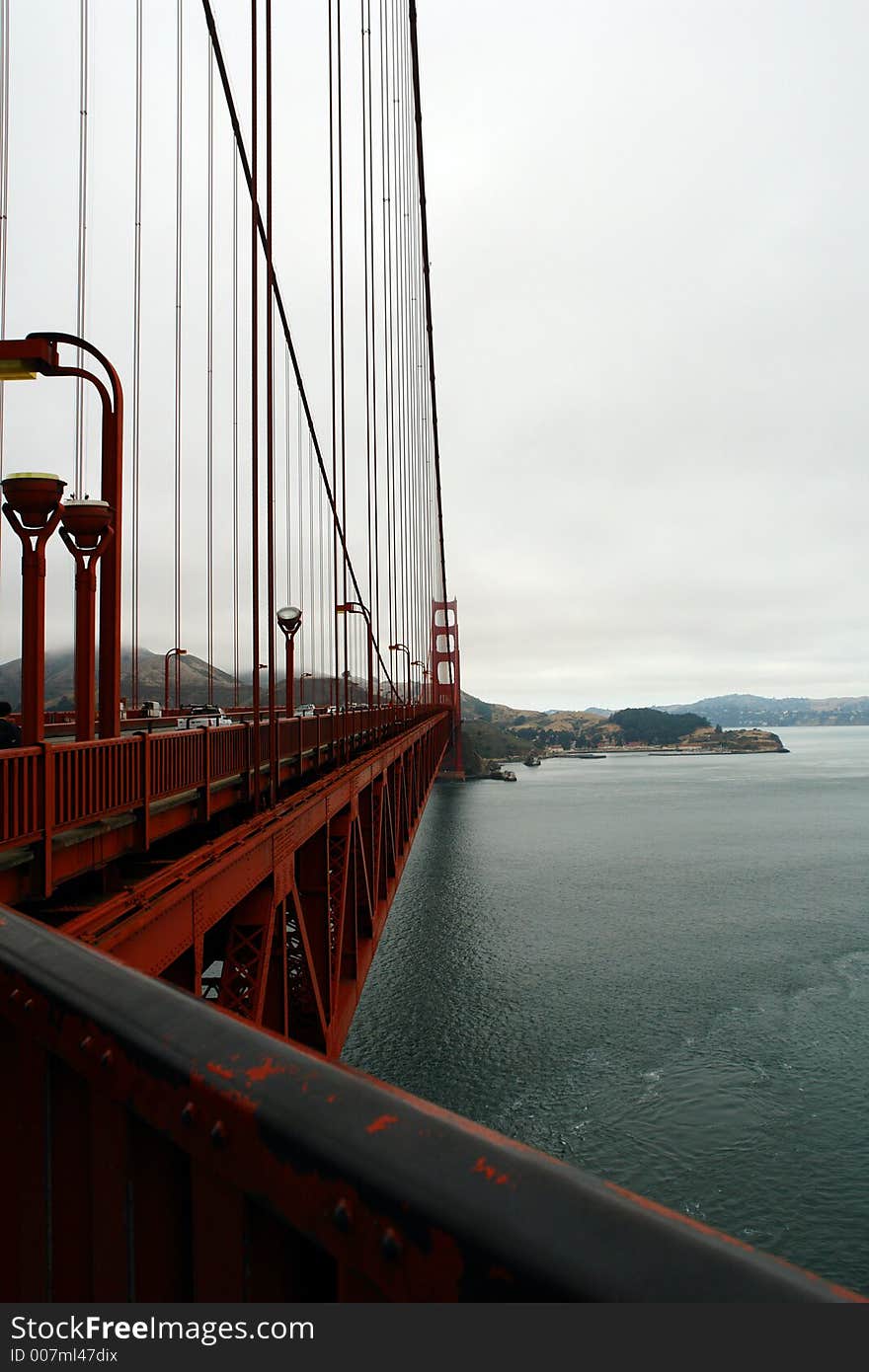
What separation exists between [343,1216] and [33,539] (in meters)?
6.48

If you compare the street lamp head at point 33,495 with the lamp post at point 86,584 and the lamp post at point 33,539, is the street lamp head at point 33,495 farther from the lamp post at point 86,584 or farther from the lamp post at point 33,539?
the lamp post at point 86,584

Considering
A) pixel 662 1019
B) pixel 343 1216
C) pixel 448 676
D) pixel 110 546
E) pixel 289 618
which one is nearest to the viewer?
pixel 343 1216

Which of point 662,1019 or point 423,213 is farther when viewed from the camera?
point 423,213

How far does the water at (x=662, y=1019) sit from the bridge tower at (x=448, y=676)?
3308 centimetres

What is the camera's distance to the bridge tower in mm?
83250

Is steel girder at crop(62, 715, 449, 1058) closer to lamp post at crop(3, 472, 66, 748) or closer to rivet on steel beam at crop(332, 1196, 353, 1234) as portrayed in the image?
rivet on steel beam at crop(332, 1196, 353, 1234)

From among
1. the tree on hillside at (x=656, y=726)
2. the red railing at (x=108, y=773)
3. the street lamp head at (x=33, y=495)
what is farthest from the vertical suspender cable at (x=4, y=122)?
the tree on hillside at (x=656, y=726)

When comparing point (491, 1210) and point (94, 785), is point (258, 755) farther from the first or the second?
point (491, 1210)

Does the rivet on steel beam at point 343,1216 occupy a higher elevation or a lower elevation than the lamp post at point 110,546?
lower

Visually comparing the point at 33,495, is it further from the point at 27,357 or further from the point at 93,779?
the point at 93,779

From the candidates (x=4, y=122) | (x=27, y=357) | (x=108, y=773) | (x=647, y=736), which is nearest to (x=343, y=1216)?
(x=108, y=773)

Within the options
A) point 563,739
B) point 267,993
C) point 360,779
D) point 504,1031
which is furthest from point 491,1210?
point 563,739

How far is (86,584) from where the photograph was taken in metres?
7.62

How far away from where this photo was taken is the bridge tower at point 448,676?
273 ft
